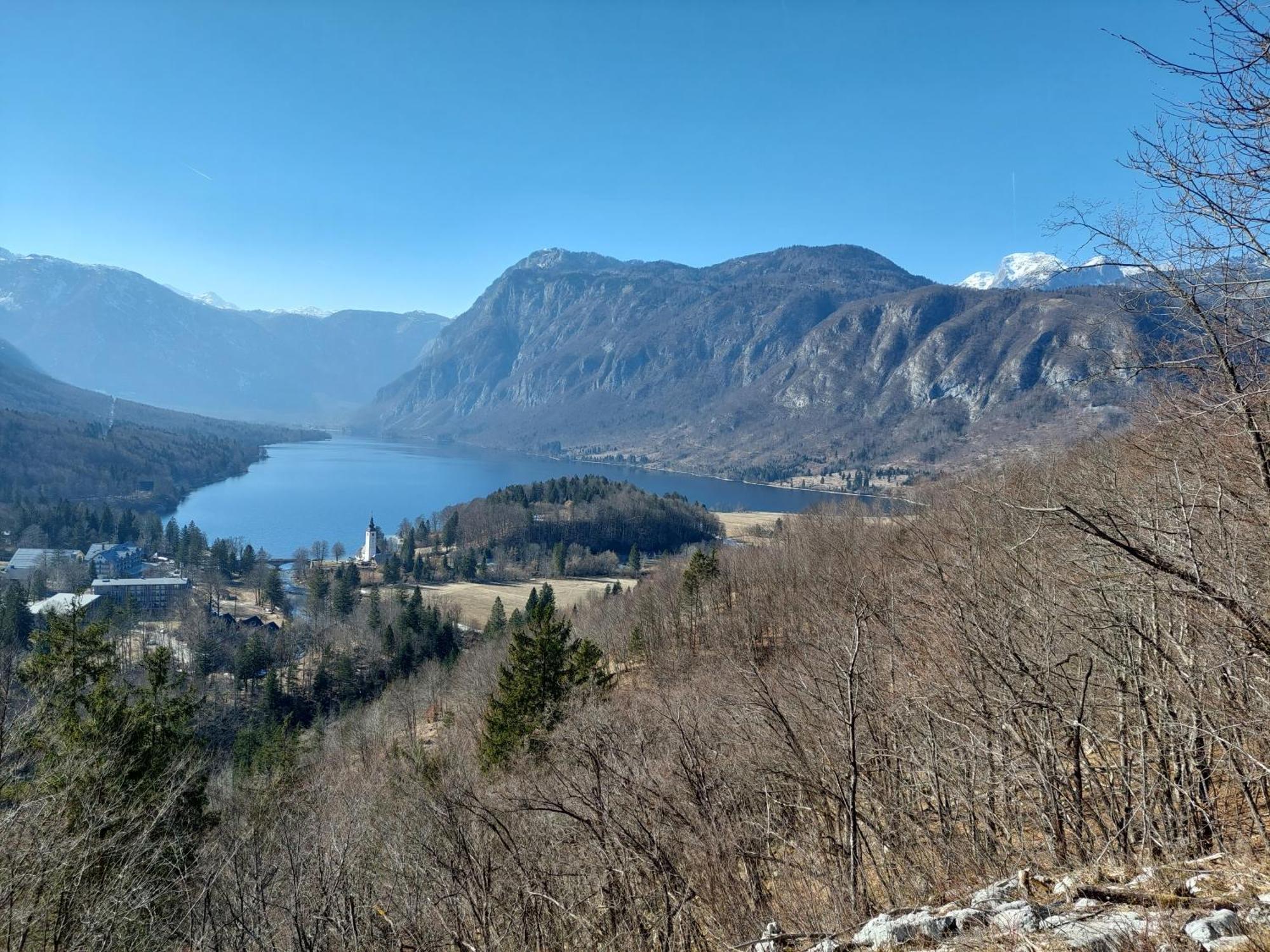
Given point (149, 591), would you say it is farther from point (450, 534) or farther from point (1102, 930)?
point (1102, 930)

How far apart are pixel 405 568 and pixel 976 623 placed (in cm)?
5880

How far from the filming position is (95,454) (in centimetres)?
10550

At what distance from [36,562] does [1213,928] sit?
76659 mm

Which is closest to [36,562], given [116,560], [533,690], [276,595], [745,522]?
[116,560]

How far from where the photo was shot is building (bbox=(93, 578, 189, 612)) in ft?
161

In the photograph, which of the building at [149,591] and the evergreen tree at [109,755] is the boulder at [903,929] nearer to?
the evergreen tree at [109,755]

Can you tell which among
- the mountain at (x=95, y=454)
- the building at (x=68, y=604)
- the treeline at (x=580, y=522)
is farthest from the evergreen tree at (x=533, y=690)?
the mountain at (x=95, y=454)

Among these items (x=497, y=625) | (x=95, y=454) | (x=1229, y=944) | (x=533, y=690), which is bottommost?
(x=497, y=625)

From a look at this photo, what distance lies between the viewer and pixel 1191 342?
3352 millimetres

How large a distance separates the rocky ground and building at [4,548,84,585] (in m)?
66.6

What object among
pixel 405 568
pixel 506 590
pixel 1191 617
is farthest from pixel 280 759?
pixel 405 568

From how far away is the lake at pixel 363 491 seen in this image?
258 ft

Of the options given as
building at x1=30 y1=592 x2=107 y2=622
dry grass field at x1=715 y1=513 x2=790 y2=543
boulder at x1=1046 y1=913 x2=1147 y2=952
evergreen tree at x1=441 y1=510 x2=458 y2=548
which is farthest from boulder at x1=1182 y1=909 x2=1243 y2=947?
evergreen tree at x1=441 y1=510 x2=458 y2=548

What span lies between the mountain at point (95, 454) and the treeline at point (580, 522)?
53.5m
